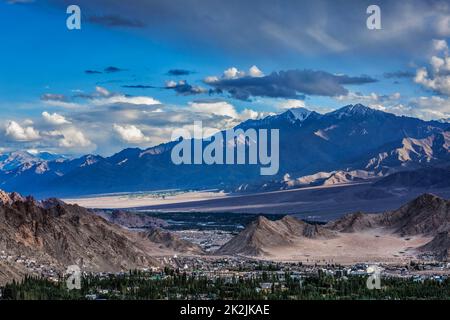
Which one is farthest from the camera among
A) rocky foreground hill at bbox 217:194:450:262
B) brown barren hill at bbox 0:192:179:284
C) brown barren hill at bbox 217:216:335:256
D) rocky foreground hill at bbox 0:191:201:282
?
brown barren hill at bbox 217:216:335:256

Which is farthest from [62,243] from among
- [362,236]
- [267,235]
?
[362,236]

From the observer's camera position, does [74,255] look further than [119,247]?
No

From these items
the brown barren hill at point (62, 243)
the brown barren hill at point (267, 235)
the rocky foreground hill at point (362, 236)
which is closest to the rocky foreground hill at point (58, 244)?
the brown barren hill at point (62, 243)

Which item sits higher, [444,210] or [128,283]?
[444,210]

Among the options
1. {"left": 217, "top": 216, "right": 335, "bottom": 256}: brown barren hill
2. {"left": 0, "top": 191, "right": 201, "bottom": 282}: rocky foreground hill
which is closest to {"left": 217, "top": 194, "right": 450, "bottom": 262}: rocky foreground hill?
{"left": 217, "top": 216, "right": 335, "bottom": 256}: brown barren hill

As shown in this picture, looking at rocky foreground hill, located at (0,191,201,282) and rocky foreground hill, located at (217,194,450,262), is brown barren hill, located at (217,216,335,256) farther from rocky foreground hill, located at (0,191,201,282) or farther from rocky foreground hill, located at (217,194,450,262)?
rocky foreground hill, located at (0,191,201,282)

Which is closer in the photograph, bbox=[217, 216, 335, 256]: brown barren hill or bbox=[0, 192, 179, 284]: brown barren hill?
bbox=[0, 192, 179, 284]: brown barren hill

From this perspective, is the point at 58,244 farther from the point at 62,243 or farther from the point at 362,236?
the point at 362,236
